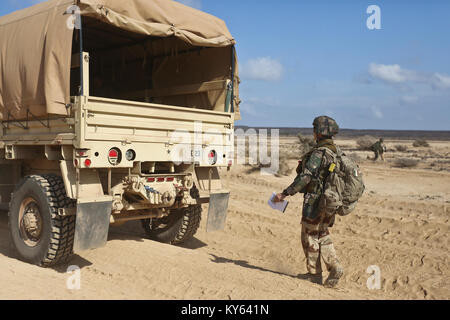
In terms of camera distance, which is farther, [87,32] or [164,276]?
[87,32]

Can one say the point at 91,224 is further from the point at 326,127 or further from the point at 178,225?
the point at 326,127

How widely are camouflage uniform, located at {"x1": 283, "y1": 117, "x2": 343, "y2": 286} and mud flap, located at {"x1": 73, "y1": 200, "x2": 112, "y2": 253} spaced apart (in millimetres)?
2097

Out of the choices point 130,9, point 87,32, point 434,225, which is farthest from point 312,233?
point 87,32

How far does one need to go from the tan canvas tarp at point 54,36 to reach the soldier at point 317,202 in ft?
7.02

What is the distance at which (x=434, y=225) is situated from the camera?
8031 millimetres

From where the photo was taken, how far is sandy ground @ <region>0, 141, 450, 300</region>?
A: 4633mm

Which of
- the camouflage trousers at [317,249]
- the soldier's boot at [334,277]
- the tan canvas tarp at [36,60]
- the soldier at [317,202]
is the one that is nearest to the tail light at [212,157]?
the soldier at [317,202]

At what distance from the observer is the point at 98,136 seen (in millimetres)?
4914

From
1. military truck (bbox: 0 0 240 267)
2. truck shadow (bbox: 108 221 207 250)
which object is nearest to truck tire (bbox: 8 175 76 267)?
military truck (bbox: 0 0 240 267)

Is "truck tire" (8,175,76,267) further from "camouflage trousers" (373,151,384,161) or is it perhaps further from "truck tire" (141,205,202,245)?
"camouflage trousers" (373,151,384,161)

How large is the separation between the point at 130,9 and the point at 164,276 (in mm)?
3144

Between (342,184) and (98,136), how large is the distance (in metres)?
2.79

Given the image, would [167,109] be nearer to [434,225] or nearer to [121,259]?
[121,259]
